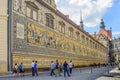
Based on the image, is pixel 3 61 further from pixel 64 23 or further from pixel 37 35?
pixel 64 23

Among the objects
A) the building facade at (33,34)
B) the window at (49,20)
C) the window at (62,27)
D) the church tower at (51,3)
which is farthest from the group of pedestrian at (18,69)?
the window at (62,27)

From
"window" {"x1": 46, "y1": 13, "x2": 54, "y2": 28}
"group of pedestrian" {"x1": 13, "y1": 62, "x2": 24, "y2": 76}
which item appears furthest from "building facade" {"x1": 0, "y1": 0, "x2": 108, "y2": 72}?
"group of pedestrian" {"x1": 13, "y1": 62, "x2": 24, "y2": 76}

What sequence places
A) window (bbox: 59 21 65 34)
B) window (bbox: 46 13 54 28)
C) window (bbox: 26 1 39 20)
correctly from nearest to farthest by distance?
1. window (bbox: 26 1 39 20)
2. window (bbox: 46 13 54 28)
3. window (bbox: 59 21 65 34)

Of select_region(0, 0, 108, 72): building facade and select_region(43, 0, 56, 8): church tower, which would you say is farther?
select_region(43, 0, 56, 8): church tower

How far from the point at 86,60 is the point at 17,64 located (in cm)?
4854

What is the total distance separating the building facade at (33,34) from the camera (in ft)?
103

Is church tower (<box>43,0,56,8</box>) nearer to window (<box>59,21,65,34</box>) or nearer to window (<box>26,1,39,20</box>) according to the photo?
window (<box>59,21,65,34</box>)

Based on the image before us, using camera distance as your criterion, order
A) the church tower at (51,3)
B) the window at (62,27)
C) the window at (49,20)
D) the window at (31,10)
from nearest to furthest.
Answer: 1. the window at (31,10)
2. the window at (49,20)
3. the church tower at (51,3)
4. the window at (62,27)

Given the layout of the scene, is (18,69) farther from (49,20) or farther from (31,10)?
(49,20)

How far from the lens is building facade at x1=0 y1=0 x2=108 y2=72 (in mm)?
31328

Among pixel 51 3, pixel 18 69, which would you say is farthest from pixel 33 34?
pixel 51 3

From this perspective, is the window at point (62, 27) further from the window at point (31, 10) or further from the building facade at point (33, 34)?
the window at point (31, 10)

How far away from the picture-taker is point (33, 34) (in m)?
37.7

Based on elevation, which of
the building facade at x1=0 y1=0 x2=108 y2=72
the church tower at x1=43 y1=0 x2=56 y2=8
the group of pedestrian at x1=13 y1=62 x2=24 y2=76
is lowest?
the group of pedestrian at x1=13 y1=62 x2=24 y2=76
